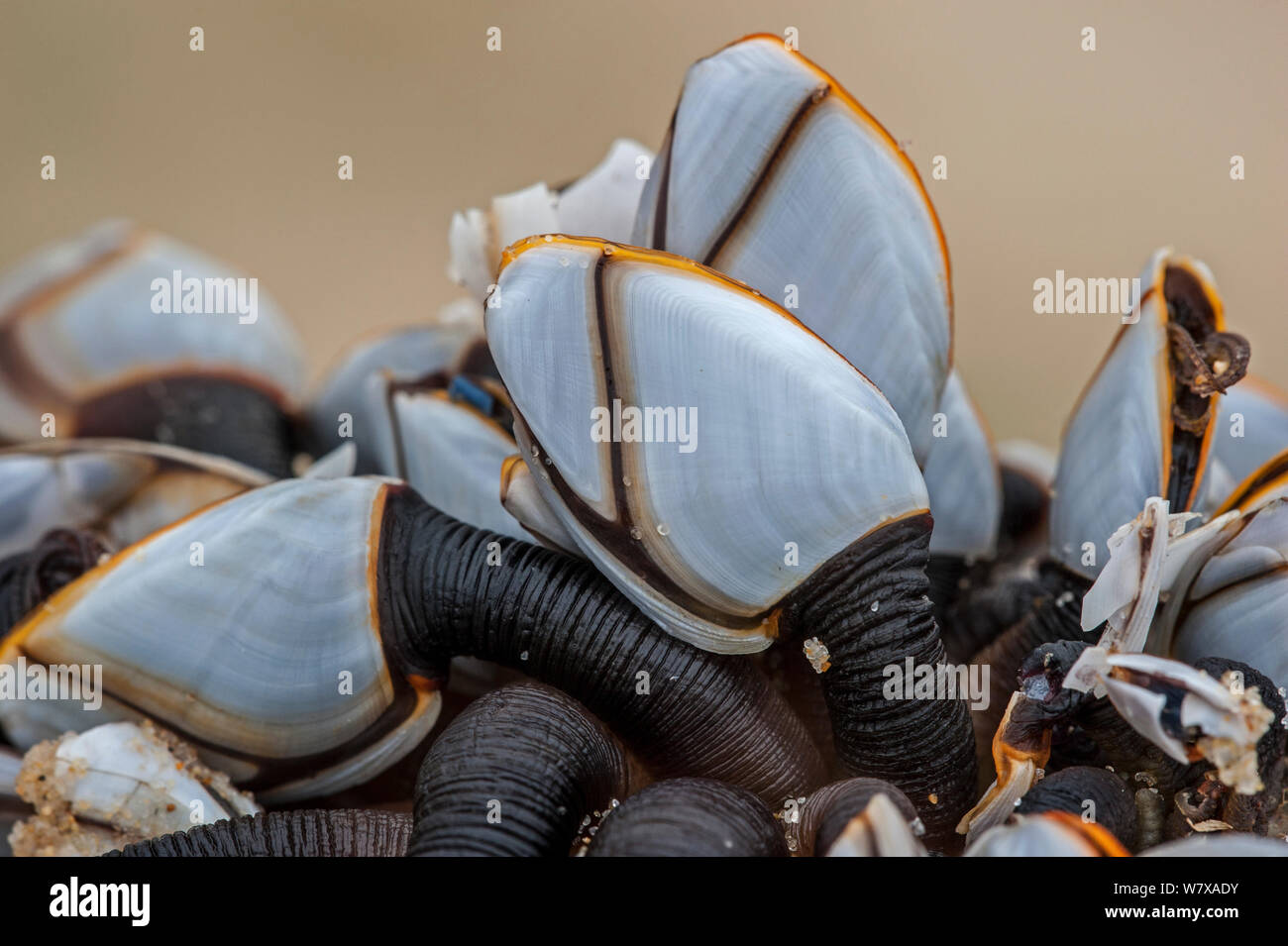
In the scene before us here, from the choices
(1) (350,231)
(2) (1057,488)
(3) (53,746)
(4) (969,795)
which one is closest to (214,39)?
(1) (350,231)

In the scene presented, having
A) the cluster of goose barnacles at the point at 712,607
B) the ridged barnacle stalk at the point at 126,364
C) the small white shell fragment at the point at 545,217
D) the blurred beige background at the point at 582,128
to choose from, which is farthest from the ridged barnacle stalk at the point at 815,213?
the blurred beige background at the point at 582,128

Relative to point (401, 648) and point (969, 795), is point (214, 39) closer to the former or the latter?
point (401, 648)

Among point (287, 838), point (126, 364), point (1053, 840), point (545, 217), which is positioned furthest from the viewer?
point (126, 364)

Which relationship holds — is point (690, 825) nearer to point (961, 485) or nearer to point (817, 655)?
point (817, 655)

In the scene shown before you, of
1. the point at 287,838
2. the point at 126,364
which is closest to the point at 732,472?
the point at 287,838

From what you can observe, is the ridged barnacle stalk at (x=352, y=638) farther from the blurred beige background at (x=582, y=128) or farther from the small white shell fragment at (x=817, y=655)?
the blurred beige background at (x=582, y=128)

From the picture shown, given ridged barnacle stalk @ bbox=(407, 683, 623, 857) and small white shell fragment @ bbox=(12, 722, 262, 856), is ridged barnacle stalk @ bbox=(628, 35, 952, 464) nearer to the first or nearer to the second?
ridged barnacle stalk @ bbox=(407, 683, 623, 857)

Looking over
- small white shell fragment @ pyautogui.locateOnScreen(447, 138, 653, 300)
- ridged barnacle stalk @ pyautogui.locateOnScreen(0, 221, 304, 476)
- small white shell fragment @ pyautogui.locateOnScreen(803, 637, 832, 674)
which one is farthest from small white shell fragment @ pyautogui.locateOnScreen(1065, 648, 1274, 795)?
ridged barnacle stalk @ pyautogui.locateOnScreen(0, 221, 304, 476)
